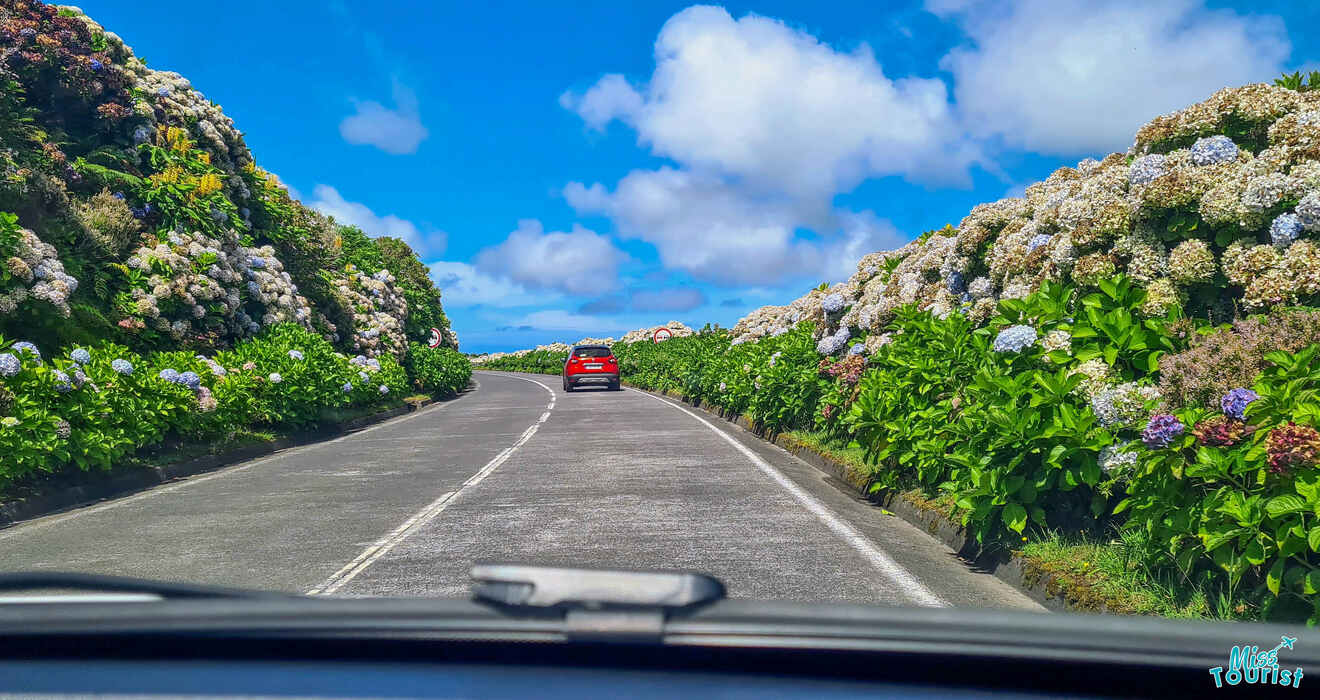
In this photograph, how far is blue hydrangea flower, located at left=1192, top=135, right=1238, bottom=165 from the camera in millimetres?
8008

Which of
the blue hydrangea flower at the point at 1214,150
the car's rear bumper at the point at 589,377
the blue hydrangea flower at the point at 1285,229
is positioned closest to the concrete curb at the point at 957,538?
the blue hydrangea flower at the point at 1285,229

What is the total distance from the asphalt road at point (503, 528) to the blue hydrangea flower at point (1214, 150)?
4278 millimetres

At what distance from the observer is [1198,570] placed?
524 centimetres

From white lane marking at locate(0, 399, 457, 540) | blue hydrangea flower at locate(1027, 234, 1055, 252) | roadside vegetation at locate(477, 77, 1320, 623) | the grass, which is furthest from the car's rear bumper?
the grass

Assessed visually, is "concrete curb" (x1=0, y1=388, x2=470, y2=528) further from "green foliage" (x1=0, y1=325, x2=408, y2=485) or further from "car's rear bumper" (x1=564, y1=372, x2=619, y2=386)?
"car's rear bumper" (x1=564, y1=372, x2=619, y2=386)

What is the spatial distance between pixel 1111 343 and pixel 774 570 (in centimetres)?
320

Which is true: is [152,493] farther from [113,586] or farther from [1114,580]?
[1114,580]

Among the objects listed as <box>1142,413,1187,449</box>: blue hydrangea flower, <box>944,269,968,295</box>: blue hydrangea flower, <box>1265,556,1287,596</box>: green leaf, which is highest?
<box>944,269,968,295</box>: blue hydrangea flower

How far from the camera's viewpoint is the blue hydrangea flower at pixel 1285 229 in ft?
23.1

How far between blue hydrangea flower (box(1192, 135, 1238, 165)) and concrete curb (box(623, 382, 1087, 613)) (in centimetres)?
399

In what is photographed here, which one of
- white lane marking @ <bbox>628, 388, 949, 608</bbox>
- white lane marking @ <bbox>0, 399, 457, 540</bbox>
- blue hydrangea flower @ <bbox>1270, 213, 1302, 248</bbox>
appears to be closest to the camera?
white lane marking @ <bbox>628, 388, 949, 608</bbox>

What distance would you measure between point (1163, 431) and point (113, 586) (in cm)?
515

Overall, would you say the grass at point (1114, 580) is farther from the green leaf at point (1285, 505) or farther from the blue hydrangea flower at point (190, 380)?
the blue hydrangea flower at point (190, 380)

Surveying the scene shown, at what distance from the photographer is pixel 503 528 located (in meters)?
7.97
